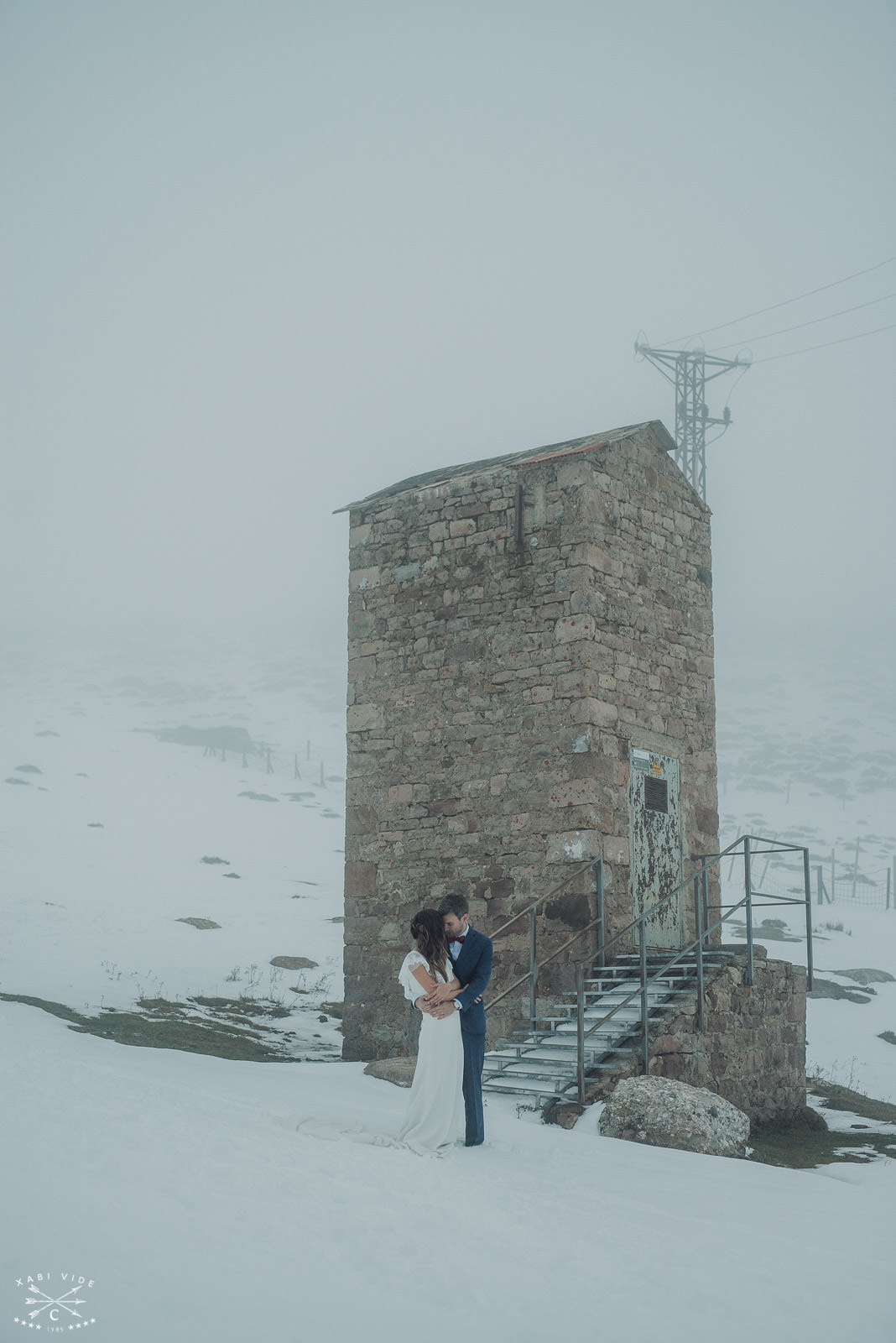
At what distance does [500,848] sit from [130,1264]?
729 cm

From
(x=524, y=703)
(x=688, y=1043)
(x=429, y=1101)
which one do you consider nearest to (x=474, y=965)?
(x=429, y=1101)

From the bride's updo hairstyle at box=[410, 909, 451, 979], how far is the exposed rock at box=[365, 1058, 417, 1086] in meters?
2.65

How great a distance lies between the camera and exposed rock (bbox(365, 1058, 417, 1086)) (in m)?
9.73

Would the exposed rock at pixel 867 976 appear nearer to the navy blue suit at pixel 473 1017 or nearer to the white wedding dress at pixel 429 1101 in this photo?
the navy blue suit at pixel 473 1017

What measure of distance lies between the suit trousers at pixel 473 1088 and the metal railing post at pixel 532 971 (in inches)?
104

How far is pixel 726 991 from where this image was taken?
402 inches

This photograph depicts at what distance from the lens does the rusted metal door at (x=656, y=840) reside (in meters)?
11.3

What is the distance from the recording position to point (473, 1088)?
7461mm

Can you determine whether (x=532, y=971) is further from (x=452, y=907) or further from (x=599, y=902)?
(x=452, y=907)

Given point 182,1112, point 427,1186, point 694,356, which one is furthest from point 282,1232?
point 694,356

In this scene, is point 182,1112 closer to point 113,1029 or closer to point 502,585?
point 113,1029

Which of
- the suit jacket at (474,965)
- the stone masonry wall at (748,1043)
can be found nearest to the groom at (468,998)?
the suit jacket at (474,965)

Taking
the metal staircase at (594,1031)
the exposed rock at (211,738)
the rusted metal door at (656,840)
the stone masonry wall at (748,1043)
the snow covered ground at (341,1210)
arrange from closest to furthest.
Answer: the snow covered ground at (341,1210), the metal staircase at (594,1031), the stone masonry wall at (748,1043), the rusted metal door at (656,840), the exposed rock at (211,738)

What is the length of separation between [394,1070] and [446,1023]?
297 cm
